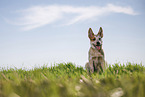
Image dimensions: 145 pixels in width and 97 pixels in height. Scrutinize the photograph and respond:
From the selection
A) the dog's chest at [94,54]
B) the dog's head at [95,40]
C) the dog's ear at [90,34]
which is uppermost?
the dog's ear at [90,34]

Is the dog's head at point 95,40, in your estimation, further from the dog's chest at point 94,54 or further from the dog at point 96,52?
the dog's chest at point 94,54

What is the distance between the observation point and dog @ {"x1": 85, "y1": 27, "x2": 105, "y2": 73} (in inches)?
217

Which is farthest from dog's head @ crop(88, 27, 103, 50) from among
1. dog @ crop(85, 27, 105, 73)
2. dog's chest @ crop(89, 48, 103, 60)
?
dog's chest @ crop(89, 48, 103, 60)

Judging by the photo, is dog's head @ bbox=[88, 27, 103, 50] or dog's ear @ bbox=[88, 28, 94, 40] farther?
dog's ear @ bbox=[88, 28, 94, 40]

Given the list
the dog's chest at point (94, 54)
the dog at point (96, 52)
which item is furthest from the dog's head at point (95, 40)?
the dog's chest at point (94, 54)

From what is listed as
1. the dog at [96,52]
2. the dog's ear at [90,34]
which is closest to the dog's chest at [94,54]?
the dog at [96,52]

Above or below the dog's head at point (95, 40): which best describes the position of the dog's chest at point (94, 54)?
below

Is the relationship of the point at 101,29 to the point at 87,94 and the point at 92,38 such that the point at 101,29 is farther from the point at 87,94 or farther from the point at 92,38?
the point at 87,94

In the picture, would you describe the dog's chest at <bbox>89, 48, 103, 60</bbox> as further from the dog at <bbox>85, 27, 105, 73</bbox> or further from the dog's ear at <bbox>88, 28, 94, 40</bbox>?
the dog's ear at <bbox>88, 28, 94, 40</bbox>

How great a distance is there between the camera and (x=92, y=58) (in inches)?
225

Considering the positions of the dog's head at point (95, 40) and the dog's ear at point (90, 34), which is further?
the dog's ear at point (90, 34)

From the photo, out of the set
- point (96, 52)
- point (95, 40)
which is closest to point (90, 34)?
point (95, 40)

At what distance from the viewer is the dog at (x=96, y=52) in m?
5.52

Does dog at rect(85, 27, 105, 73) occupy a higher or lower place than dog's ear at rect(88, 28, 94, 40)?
lower
